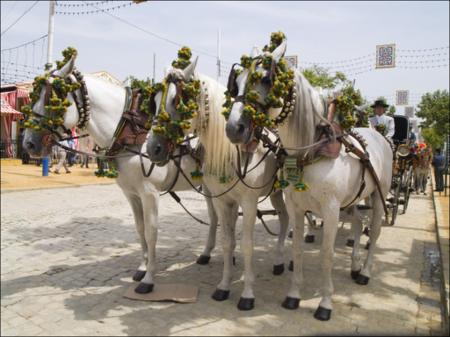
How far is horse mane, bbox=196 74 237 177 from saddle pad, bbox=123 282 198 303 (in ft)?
4.34

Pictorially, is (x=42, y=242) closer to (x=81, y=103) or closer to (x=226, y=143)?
(x=81, y=103)

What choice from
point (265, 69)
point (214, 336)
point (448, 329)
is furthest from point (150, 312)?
point (448, 329)

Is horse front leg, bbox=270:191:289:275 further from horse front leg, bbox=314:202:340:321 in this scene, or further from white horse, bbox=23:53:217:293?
white horse, bbox=23:53:217:293

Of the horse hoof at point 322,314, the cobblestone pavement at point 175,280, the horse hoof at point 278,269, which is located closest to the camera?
the cobblestone pavement at point 175,280

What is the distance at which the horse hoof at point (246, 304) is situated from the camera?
11.9 feet

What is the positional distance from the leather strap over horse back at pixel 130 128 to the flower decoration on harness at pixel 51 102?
53cm

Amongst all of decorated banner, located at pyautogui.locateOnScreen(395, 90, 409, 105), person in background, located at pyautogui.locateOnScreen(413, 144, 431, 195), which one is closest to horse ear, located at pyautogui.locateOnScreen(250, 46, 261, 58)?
person in background, located at pyautogui.locateOnScreen(413, 144, 431, 195)

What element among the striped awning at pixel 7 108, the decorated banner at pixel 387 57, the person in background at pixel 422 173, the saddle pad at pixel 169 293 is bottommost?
the saddle pad at pixel 169 293

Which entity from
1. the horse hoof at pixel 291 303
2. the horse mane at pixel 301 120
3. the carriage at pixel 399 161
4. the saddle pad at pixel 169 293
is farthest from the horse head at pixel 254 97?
the carriage at pixel 399 161

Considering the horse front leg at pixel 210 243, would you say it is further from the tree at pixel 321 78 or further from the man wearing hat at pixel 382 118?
the tree at pixel 321 78

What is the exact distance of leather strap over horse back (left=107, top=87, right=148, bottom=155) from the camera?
152 inches

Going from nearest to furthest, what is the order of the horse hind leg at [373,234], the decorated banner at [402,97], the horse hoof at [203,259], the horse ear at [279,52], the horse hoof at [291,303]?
the horse ear at [279,52] → the horse hoof at [291,303] → the horse hind leg at [373,234] → the horse hoof at [203,259] → the decorated banner at [402,97]

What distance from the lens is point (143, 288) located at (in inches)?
156

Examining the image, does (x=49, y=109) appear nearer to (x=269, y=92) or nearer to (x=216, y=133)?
(x=216, y=133)
